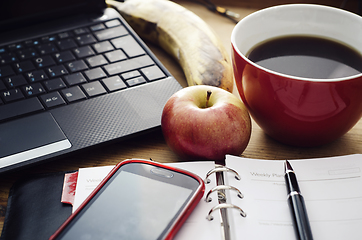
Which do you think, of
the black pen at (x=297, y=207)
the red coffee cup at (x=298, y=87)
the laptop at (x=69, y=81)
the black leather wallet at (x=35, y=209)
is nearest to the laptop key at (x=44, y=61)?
the laptop at (x=69, y=81)

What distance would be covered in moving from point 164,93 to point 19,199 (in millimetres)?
267

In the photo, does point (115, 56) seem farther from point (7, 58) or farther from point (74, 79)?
point (7, 58)

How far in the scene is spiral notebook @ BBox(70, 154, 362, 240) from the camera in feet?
1.20

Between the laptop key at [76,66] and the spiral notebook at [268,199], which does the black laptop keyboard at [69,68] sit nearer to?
the laptop key at [76,66]

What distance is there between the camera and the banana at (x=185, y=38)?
0.60 metres

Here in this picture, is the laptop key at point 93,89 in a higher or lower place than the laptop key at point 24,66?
lower

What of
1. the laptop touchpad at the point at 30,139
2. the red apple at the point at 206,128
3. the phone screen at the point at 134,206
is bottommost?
the phone screen at the point at 134,206

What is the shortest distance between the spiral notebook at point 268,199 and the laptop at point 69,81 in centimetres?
8

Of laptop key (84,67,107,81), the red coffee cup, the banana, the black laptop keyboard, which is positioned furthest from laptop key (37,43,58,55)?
the red coffee cup

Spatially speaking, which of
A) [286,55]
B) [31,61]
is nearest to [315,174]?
[286,55]

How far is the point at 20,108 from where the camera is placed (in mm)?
517

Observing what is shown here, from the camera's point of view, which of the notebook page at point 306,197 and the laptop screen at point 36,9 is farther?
the laptop screen at point 36,9

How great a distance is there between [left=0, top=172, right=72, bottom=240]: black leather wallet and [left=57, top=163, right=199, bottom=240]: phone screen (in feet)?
0.15

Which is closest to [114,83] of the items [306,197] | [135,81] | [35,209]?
[135,81]
